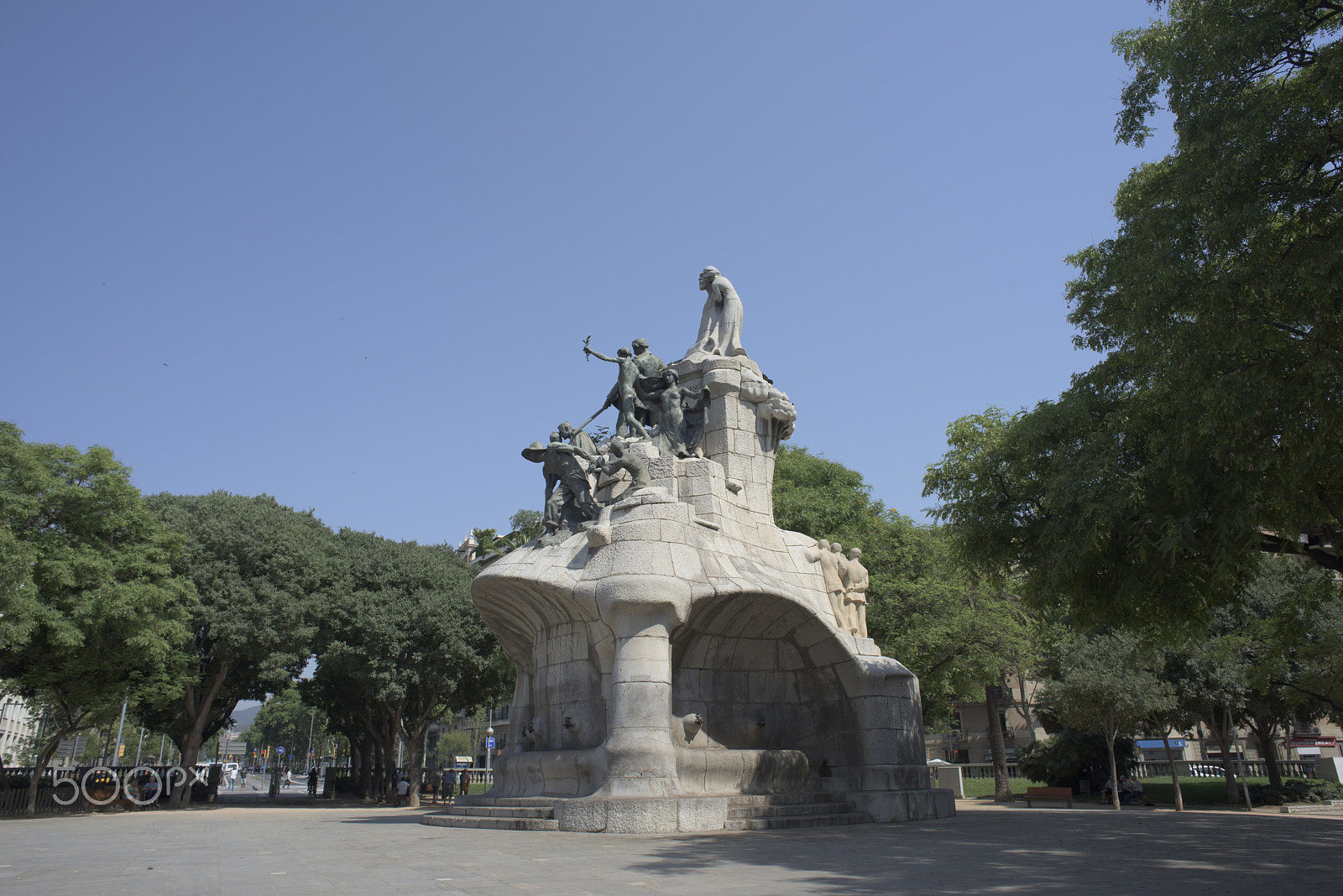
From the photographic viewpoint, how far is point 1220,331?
392 inches

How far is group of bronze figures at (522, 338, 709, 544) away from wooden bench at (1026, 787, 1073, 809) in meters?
18.6

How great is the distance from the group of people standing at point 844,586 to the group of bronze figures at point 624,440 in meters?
3.22

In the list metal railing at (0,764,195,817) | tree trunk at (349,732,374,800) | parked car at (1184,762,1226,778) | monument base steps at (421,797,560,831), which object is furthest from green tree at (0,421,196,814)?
parked car at (1184,762,1226,778)

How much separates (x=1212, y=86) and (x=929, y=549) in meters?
21.0

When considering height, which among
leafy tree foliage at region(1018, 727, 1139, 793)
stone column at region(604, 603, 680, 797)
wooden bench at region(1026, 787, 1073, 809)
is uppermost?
stone column at region(604, 603, 680, 797)

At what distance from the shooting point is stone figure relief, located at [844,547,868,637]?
54.4 ft

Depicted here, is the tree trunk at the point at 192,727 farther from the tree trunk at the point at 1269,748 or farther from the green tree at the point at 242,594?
the tree trunk at the point at 1269,748

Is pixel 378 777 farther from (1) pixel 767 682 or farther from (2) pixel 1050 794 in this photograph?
(1) pixel 767 682

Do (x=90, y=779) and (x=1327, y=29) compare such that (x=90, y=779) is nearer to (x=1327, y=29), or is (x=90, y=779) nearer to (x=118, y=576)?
(x=118, y=576)

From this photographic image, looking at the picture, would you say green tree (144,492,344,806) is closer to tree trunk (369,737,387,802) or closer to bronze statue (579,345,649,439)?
tree trunk (369,737,387,802)

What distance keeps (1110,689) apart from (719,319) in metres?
16.7

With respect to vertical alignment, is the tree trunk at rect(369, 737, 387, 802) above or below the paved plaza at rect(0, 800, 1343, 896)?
below

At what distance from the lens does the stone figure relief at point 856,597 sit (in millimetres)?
16578

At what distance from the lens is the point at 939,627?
2734cm
